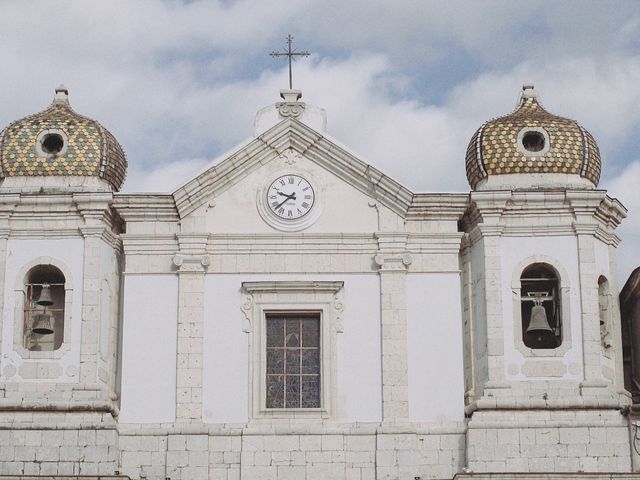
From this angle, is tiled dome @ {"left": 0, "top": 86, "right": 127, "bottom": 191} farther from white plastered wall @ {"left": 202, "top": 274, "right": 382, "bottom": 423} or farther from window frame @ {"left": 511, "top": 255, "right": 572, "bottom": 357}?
window frame @ {"left": 511, "top": 255, "right": 572, "bottom": 357}

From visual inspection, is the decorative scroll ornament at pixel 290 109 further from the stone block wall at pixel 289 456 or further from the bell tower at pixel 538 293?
the stone block wall at pixel 289 456

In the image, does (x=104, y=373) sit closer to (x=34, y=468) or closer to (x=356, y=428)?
(x=34, y=468)

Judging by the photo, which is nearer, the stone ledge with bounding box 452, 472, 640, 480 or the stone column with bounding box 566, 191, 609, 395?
the stone ledge with bounding box 452, 472, 640, 480

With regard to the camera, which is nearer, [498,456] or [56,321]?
[498,456]

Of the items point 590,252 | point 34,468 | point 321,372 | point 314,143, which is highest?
point 314,143

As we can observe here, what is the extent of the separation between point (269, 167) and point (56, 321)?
524 centimetres

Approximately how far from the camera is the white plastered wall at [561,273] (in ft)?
96.9

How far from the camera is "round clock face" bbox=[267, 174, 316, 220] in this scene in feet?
100

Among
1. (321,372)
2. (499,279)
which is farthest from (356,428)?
(499,279)

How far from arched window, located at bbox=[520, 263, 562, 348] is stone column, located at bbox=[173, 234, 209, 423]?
6.30 metres

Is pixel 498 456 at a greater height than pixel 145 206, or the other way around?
pixel 145 206

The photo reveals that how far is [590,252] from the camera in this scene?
3022 cm

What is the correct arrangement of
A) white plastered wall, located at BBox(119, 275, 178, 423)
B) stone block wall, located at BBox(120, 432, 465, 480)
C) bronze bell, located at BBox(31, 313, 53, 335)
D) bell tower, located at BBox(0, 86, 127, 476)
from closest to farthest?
stone block wall, located at BBox(120, 432, 465, 480), bell tower, located at BBox(0, 86, 127, 476), white plastered wall, located at BBox(119, 275, 178, 423), bronze bell, located at BBox(31, 313, 53, 335)

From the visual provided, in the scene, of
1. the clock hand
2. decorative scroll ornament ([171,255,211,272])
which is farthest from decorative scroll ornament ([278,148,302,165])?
decorative scroll ornament ([171,255,211,272])
